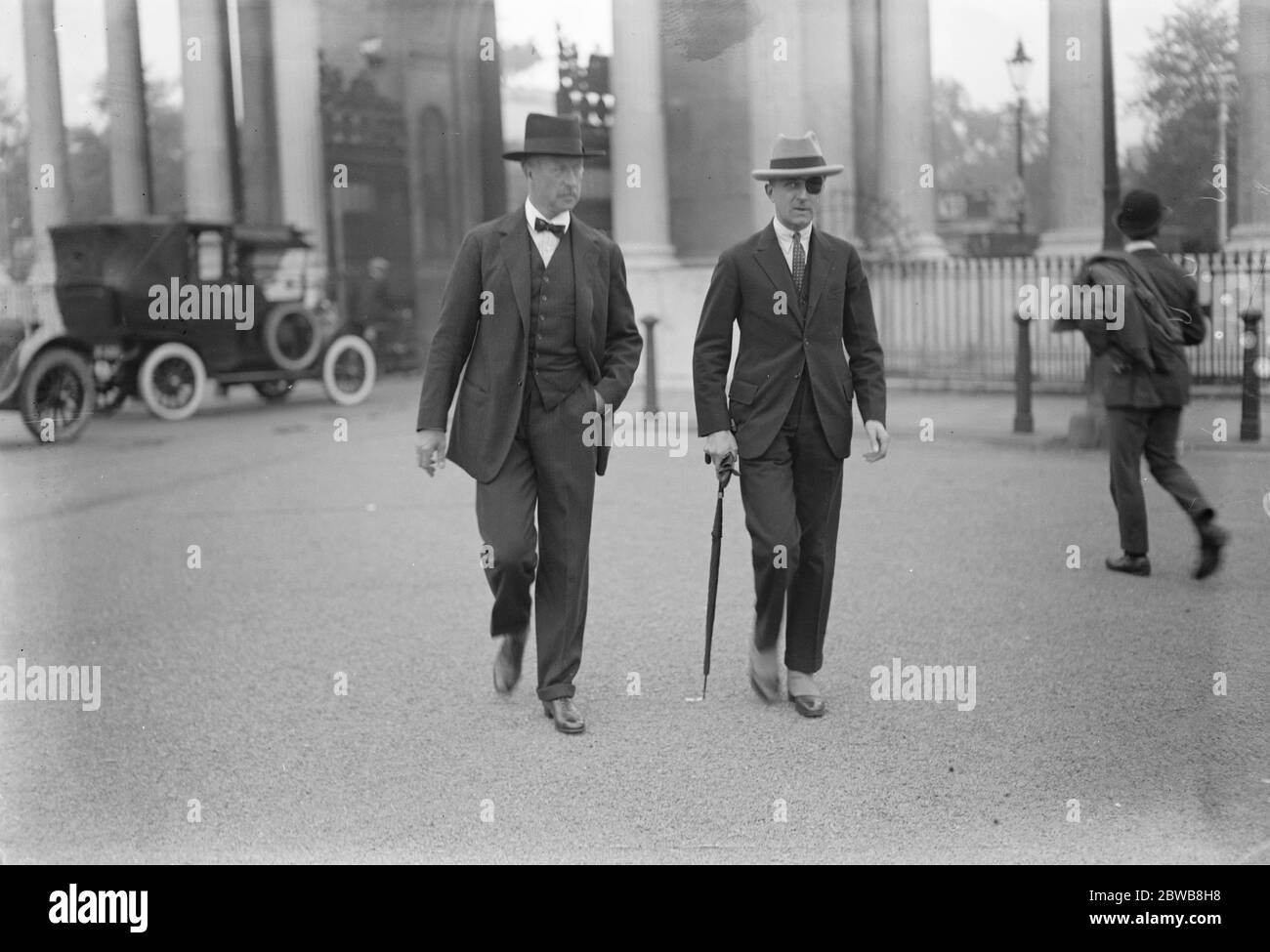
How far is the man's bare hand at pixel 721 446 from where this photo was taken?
544cm

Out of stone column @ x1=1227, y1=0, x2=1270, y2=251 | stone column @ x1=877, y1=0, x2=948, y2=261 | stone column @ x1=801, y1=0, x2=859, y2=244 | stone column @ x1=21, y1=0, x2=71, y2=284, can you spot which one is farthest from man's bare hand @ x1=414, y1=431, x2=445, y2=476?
stone column @ x1=877, y1=0, x2=948, y2=261

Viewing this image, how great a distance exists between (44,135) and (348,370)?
651 centimetres

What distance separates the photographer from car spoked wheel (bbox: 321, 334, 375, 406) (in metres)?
17.8

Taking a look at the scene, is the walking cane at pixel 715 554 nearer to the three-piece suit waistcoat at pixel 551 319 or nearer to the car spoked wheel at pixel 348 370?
the three-piece suit waistcoat at pixel 551 319

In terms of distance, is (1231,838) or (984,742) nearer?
(1231,838)

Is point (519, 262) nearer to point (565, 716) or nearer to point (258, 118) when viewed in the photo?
point (565, 716)

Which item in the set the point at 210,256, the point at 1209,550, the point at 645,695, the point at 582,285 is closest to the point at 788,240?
the point at 582,285

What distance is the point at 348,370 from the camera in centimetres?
1797

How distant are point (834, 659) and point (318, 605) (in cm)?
256

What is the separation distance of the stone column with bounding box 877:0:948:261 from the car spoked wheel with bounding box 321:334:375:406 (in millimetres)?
6009

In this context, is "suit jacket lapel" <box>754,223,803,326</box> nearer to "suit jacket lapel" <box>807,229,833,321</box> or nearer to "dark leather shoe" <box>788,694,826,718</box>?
"suit jacket lapel" <box>807,229,833,321</box>

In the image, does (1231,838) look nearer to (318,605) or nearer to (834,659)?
(834,659)
